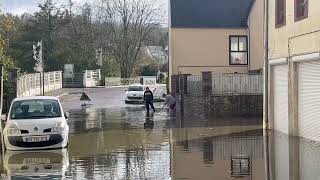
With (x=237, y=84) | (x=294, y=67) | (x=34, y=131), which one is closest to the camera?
(x=34, y=131)

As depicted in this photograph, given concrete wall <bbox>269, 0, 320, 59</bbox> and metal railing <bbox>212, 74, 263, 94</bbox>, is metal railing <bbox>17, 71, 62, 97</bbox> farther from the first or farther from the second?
concrete wall <bbox>269, 0, 320, 59</bbox>

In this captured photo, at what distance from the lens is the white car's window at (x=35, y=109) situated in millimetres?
17156

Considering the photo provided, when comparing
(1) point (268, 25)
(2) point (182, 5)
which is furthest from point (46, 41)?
(1) point (268, 25)

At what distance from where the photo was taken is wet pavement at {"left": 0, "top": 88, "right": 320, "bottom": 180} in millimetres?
12445

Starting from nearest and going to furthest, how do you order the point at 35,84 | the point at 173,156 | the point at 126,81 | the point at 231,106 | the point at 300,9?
the point at 173,156
the point at 300,9
the point at 231,106
the point at 35,84
the point at 126,81

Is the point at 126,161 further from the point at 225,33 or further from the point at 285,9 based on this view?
the point at 225,33

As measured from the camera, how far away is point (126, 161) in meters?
14.4

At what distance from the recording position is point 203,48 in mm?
39000

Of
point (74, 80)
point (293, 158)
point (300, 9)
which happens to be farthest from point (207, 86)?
point (74, 80)

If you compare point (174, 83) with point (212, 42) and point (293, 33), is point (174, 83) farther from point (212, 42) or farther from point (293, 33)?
point (293, 33)

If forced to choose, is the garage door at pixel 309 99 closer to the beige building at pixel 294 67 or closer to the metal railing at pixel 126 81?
the beige building at pixel 294 67

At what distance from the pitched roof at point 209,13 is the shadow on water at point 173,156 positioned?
16826mm

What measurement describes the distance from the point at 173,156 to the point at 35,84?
1289 inches

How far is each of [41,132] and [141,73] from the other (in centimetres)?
6745
